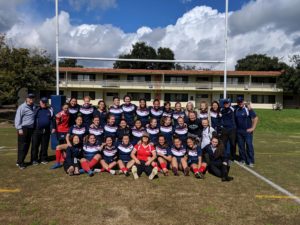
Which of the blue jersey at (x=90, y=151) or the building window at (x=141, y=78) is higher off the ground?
the building window at (x=141, y=78)

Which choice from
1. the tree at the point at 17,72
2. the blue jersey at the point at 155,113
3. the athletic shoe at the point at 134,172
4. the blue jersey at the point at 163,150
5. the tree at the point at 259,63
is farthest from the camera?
the tree at the point at 259,63

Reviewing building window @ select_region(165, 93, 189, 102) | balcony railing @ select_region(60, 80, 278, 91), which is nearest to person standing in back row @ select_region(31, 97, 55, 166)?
balcony railing @ select_region(60, 80, 278, 91)

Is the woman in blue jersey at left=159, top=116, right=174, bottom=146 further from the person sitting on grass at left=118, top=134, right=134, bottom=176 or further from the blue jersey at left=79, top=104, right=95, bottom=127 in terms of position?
the blue jersey at left=79, top=104, right=95, bottom=127

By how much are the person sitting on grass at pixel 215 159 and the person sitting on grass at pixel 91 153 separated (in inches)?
87.4

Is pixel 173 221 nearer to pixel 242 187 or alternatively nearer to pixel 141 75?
pixel 242 187

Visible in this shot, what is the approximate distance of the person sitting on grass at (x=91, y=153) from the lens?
19.5 ft

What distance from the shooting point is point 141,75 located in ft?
114

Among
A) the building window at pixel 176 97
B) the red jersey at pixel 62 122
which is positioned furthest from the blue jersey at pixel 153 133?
the building window at pixel 176 97

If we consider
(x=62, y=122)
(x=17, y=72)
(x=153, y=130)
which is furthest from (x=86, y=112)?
(x=17, y=72)

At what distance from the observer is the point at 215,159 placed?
19.6 feet

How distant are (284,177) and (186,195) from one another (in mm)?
2461

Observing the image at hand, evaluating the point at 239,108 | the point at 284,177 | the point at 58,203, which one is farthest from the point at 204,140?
the point at 58,203

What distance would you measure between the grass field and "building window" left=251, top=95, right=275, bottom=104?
30987 mm

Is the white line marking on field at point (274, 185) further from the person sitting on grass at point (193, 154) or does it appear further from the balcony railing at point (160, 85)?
the balcony railing at point (160, 85)
